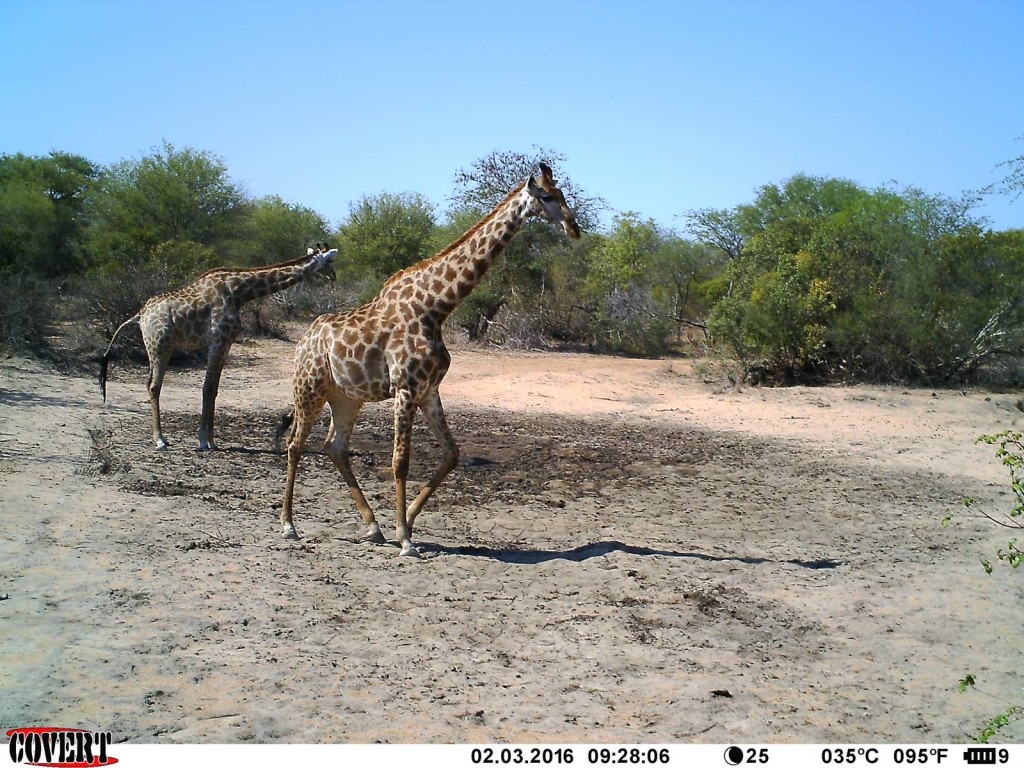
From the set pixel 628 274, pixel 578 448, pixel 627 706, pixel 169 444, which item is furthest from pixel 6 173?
pixel 627 706

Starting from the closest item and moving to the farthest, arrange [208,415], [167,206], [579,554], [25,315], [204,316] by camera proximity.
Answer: [579,554], [208,415], [204,316], [25,315], [167,206]

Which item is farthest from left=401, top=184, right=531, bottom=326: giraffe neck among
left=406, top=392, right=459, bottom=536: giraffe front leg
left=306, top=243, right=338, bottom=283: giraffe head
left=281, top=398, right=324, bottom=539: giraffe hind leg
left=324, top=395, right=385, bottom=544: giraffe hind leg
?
left=306, top=243, right=338, bottom=283: giraffe head

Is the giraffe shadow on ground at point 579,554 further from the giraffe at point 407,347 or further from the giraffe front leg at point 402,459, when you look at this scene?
the giraffe at point 407,347

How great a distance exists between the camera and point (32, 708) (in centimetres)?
396

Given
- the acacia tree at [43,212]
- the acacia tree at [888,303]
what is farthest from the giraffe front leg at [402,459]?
the acacia tree at [43,212]

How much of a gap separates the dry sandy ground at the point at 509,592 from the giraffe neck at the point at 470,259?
202cm

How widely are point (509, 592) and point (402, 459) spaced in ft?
5.19

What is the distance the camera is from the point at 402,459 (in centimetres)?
714

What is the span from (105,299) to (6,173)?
67.8 ft

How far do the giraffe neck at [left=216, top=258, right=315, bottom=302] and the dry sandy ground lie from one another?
181 cm

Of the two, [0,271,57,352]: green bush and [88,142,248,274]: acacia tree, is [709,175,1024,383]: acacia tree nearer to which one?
[0,271,57,352]: green bush

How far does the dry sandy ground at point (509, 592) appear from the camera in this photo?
4.27 metres
